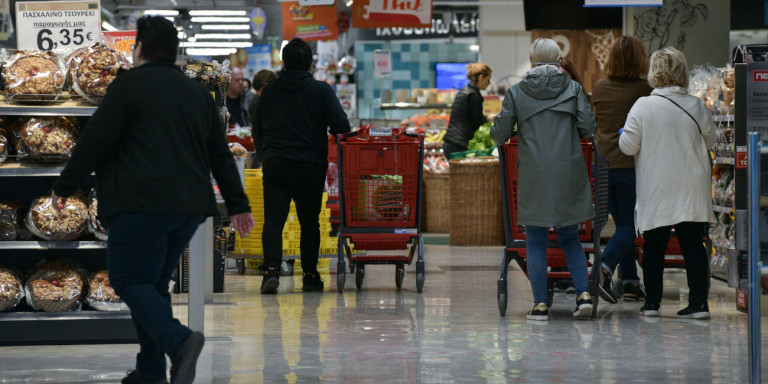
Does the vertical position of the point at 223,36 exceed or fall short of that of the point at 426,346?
it exceeds it

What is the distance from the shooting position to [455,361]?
4688 millimetres

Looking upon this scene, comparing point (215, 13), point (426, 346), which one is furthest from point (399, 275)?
point (215, 13)

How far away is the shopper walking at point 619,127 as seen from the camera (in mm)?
6625

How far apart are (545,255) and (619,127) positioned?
1.30 m

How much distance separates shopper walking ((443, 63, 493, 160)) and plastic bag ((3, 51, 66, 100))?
695cm

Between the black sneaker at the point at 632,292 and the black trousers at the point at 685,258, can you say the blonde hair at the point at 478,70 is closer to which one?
the black sneaker at the point at 632,292

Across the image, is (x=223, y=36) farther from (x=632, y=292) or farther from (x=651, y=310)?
(x=651, y=310)

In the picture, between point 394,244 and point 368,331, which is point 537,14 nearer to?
point 394,244

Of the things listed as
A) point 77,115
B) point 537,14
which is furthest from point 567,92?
point 537,14

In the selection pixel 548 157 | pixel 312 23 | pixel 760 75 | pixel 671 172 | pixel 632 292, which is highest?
pixel 312 23

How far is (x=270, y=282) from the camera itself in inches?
283

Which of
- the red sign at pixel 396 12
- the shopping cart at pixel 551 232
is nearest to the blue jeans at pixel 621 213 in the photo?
the shopping cart at pixel 551 232

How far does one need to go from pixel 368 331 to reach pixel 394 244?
5.75 feet

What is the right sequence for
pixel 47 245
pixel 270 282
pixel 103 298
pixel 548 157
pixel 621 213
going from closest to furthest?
pixel 47 245, pixel 103 298, pixel 548 157, pixel 621 213, pixel 270 282
